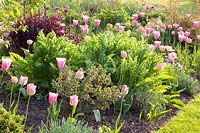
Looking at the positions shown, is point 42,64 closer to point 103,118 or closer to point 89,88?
point 89,88

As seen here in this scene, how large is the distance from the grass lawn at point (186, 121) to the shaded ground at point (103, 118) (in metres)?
0.10

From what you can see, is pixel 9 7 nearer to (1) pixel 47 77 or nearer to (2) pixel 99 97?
(1) pixel 47 77

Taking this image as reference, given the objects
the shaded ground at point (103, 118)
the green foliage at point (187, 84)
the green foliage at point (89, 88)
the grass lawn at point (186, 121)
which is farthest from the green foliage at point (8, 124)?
the green foliage at point (187, 84)

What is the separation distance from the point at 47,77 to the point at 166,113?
65.8 inches

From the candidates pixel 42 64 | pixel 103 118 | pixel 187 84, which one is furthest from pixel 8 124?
pixel 187 84

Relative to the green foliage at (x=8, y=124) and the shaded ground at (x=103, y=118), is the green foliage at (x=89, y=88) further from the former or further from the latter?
the green foliage at (x=8, y=124)

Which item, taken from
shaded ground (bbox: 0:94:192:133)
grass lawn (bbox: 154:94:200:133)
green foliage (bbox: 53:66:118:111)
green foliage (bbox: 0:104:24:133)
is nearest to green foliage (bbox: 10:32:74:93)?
shaded ground (bbox: 0:94:192:133)

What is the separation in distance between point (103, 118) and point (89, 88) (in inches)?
17.1

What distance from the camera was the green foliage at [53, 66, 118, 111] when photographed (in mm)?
5355

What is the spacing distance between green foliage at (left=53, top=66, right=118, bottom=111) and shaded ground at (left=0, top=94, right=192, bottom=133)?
0.17 m

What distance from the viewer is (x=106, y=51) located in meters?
6.55

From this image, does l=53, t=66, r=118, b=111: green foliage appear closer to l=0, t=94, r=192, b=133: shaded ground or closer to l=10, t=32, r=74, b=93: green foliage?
l=0, t=94, r=192, b=133: shaded ground

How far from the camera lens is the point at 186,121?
19.7 feet

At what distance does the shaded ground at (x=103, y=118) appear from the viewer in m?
5.35
